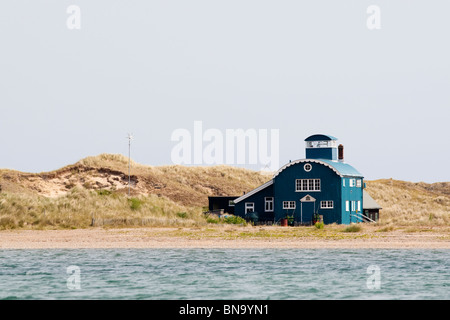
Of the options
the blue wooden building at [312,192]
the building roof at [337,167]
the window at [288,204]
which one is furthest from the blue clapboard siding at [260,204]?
the building roof at [337,167]

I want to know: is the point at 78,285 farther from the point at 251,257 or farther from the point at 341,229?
the point at 341,229

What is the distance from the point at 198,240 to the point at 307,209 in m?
20.7

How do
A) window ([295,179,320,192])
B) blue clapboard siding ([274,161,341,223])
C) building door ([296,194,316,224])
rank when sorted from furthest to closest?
1. window ([295,179,320,192])
2. building door ([296,194,316,224])
3. blue clapboard siding ([274,161,341,223])

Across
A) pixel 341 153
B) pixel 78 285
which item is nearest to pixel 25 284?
pixel 78 285

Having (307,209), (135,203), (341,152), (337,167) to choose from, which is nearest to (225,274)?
(307,209)

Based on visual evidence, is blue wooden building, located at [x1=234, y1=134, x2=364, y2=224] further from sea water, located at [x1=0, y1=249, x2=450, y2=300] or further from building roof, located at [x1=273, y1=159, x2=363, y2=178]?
sea water, located at [x1=0, y1=249, x2=450, y2=300]

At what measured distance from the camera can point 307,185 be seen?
64.9m

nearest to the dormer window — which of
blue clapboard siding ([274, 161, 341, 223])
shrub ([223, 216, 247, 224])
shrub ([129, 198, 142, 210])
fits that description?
blue clapboard siding ([274, 161, 341, 223])

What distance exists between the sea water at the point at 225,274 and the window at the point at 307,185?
2380 cm

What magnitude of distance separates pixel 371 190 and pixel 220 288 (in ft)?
264

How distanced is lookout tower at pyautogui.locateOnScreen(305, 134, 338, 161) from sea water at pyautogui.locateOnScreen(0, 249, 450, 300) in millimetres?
27170

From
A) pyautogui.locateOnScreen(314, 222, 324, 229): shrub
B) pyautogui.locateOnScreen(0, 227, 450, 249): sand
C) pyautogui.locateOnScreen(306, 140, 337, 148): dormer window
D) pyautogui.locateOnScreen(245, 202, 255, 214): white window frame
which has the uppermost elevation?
pyautogui.locateOnScreen(306, 140, 337, 148): dormer window

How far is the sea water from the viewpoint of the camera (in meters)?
26.5

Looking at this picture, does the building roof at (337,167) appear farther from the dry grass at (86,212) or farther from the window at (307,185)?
the dry grass at (86,212)
